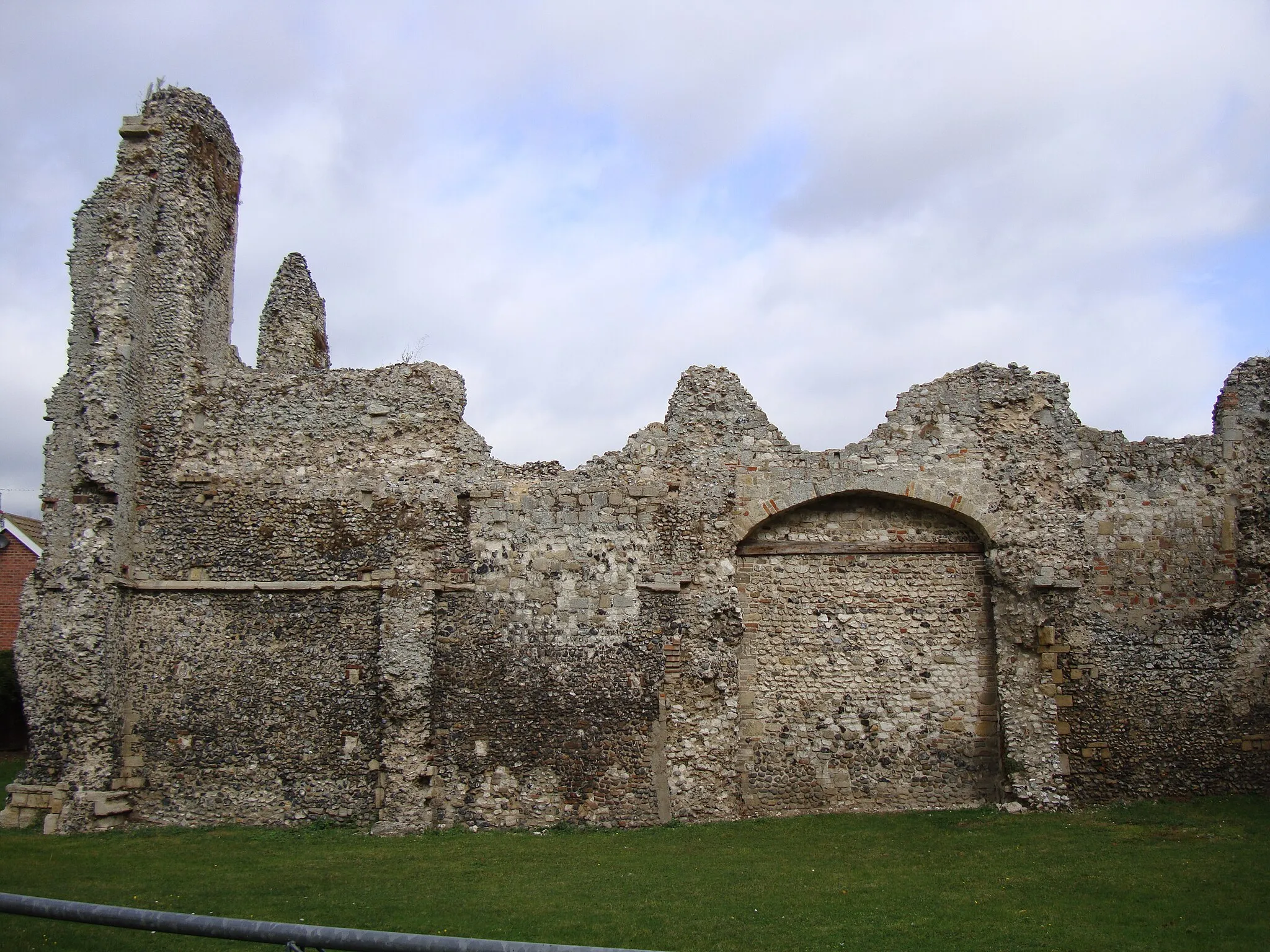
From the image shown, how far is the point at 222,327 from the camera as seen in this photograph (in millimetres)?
14508

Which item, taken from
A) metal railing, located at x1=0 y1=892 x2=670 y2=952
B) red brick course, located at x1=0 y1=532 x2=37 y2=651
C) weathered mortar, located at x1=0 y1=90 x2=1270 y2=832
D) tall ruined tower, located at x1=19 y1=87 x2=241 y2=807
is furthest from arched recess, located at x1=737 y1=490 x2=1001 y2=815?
red brick course, located at x1=0 y1=532 x2=37 y2=651

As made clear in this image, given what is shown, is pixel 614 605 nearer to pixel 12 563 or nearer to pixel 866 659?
pixel 866 659

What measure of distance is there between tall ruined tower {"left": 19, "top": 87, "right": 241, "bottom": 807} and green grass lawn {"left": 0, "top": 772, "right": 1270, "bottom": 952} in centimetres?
165

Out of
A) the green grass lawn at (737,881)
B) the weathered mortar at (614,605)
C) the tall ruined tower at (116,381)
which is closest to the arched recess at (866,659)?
the weathered mortar at (614,605)

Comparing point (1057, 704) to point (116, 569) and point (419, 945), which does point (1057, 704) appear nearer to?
point (419, 945)

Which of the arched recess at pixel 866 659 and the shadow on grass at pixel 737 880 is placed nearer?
the shadow on grass at pixel 737 880

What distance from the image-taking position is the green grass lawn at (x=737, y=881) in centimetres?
728

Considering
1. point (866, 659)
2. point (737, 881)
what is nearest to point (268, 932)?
point (737, 881)

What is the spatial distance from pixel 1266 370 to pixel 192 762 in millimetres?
14781

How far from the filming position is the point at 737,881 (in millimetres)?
8914

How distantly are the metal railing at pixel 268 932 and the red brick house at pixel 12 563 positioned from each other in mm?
21577

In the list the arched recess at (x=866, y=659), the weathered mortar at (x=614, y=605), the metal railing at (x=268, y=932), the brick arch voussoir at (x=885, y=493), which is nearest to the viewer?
the metal railing at (x=268, y=932)

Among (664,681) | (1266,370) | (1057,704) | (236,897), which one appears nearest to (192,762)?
(236,897)

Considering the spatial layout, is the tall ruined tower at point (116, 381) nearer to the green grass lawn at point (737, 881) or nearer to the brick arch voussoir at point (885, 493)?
the green grass lawn at point (737, 881)
